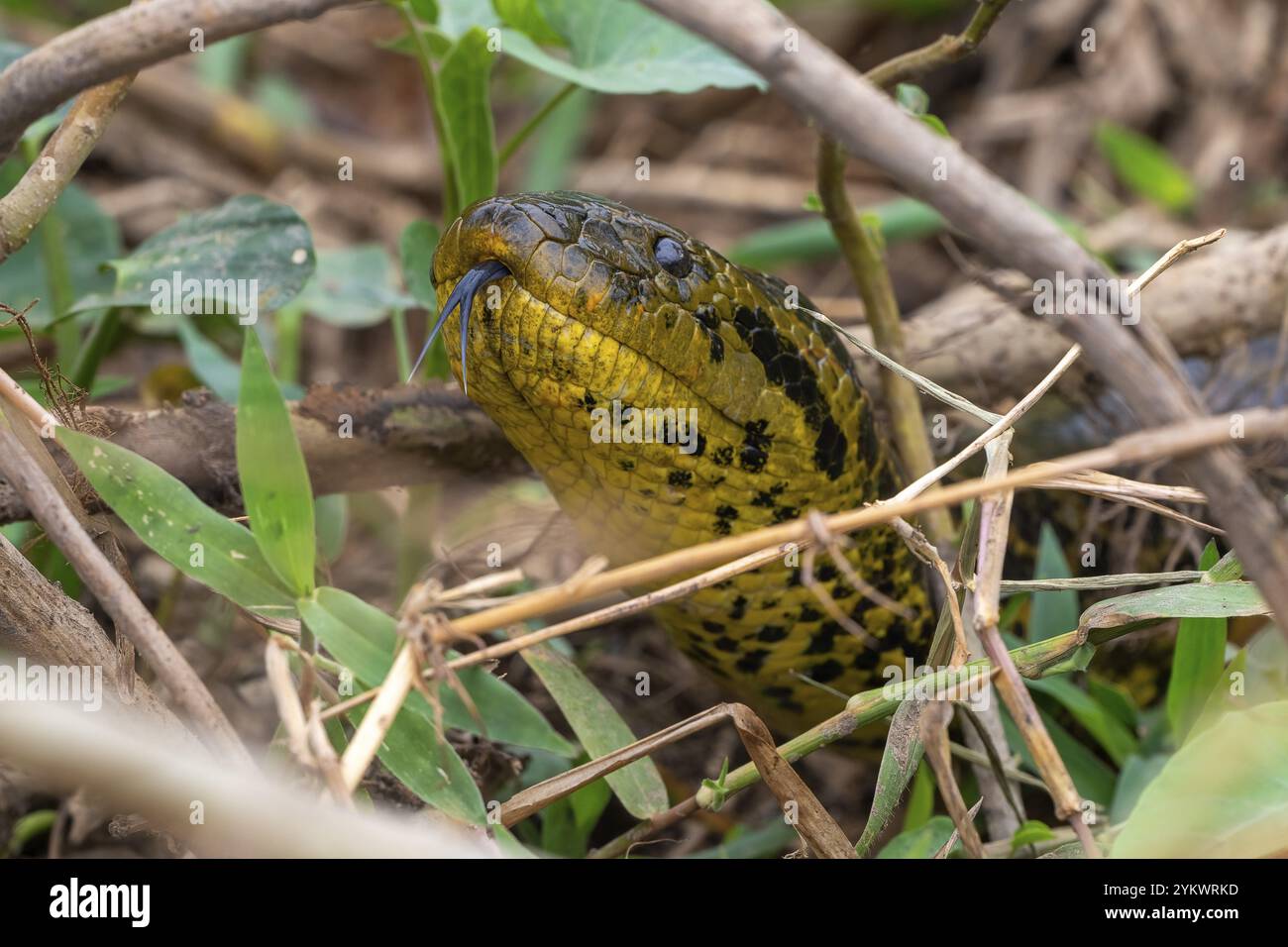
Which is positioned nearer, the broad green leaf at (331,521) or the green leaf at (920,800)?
the green leaf at (920,800)

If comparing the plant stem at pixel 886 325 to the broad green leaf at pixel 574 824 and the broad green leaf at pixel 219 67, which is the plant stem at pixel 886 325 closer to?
the broad green leaf at pixel 574 824

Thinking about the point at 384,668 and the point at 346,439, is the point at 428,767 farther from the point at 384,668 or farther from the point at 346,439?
the point at 346,439

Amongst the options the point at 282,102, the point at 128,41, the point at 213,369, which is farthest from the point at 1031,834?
the point at 282,102

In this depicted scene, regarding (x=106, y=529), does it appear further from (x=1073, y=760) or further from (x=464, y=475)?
(x=1073, y=760)

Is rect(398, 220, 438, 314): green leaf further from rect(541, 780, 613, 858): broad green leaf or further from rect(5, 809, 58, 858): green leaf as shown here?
rect(5, 809, 58, 858): green leaf

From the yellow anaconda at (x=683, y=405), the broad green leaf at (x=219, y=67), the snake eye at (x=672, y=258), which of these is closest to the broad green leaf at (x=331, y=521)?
the yellow anaconda at (x=683, y=405)

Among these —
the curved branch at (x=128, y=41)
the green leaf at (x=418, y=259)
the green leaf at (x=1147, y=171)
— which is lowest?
the curved branch at (x=128, y=41)
